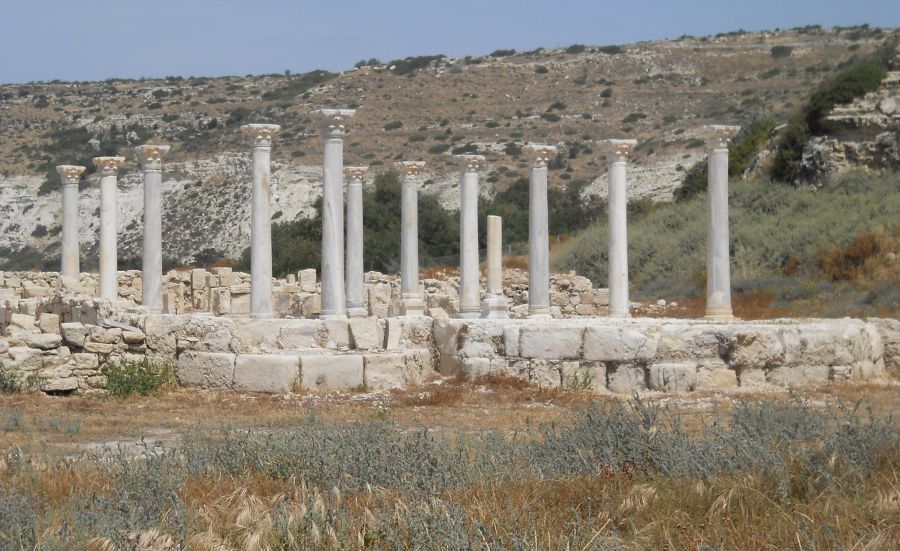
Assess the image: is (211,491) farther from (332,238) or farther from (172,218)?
(172,218)

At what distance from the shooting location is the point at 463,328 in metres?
19.3

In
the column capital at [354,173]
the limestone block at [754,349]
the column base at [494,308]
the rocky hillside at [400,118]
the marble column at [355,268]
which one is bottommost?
the limestone block at [754,349]

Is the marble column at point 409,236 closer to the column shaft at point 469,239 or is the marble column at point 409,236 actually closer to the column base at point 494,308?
the column shaft at point 469,239

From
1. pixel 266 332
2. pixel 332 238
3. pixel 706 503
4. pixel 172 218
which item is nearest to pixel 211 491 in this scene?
pixel 706 503

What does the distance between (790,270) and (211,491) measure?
27.2 m

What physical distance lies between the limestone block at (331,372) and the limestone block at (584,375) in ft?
10.4

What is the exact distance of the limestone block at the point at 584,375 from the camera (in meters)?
18.0

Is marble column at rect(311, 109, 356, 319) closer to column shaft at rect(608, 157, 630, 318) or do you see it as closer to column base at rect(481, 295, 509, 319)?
column base at rect(481, 295, 509, 319)

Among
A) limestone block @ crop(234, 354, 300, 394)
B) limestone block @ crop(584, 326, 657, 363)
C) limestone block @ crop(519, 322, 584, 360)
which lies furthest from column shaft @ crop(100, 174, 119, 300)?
limestone block @ crop(584, 326, 657, 363)

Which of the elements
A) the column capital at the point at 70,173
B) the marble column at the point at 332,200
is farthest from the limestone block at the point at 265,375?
the column capital at the point at 70,173

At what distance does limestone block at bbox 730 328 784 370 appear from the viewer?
18141mm

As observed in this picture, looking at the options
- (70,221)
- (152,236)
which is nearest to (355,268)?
(152,236)

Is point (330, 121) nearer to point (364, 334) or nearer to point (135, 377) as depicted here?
point (364, 334)

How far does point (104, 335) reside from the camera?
1783cm
